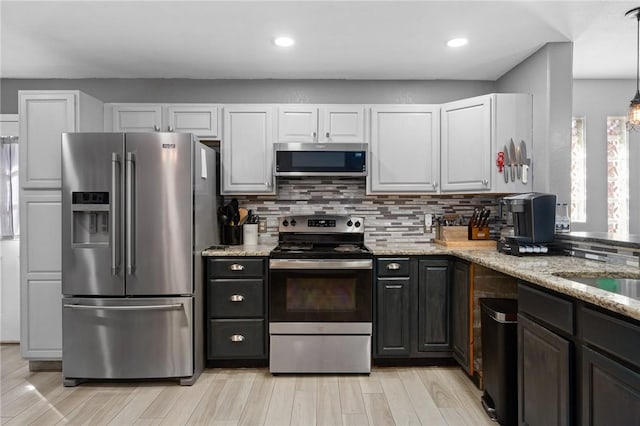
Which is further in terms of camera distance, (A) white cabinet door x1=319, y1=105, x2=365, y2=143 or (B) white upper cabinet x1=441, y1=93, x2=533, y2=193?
(A) white cabinet door x1=319, y1=105, x2=365, y2=143

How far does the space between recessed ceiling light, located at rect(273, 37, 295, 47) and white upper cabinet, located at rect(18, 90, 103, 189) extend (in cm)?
161

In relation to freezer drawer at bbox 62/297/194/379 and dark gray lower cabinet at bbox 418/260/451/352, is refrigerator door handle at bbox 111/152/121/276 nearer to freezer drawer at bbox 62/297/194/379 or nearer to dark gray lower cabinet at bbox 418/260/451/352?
freezer drawer at bbox 62/297/194/379

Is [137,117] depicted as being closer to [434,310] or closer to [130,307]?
[130,307]

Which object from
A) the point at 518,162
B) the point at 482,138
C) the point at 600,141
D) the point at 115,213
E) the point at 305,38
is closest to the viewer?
the point at 115,213

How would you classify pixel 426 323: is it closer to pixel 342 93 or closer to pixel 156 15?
pixel 342 93

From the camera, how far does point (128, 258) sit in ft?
9.04

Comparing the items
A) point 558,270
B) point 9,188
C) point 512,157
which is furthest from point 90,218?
point 512,157

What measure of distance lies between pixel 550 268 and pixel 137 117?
331cm

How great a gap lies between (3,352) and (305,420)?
2.92 meters

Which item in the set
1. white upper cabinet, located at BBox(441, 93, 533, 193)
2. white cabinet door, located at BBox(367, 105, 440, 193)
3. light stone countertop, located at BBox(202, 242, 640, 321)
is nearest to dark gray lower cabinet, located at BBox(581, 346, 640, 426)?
light stone countertop, located at BBox(202, 242, 640, 321)

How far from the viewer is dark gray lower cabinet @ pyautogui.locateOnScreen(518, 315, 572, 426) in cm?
156

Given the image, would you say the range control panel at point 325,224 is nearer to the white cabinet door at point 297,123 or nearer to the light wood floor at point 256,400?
the white cabinet door at point 297,123

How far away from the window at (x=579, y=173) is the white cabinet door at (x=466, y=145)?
129 cm

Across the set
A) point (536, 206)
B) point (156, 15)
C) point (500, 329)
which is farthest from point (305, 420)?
point (156, 15)
